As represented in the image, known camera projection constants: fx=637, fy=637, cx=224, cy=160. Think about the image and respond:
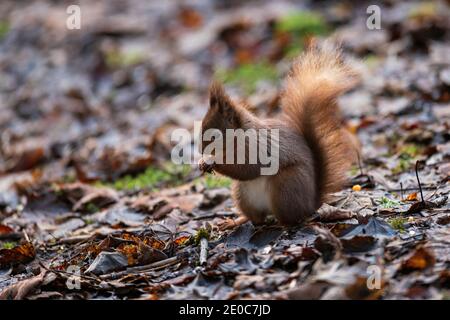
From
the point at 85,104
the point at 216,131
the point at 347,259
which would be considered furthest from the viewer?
the point at 85,104

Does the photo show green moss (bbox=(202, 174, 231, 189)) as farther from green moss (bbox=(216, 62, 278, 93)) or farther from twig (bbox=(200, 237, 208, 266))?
green moss (bbox=(216, 62, 278, 93))

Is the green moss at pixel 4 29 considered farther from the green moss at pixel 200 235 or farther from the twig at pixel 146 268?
the twig at pixel 146 268

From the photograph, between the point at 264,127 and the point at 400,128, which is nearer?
the point at 264,127

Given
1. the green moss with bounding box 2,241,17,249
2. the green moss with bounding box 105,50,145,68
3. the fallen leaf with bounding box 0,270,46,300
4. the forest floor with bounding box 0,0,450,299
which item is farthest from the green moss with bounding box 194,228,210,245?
the green moss with bounding box 105,50,145,68

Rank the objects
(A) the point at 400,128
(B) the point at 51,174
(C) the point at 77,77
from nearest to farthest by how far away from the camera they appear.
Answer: (A) the point at 400,128 < (B) the point at 51,174 < (C) the point at 77,77

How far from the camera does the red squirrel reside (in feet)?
8.98

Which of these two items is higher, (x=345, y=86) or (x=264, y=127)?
(x=345, y=86)

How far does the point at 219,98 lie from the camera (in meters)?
2.78

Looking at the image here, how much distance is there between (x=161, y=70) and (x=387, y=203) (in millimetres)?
4032

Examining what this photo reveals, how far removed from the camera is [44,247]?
306 cm

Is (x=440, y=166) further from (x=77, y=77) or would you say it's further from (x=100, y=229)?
(x=77, y=77)
